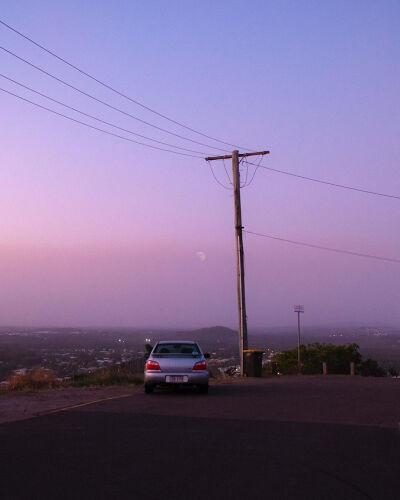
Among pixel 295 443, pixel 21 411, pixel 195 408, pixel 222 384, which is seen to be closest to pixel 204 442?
pixel 295 443

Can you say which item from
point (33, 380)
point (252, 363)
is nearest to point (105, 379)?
point (33, 380)

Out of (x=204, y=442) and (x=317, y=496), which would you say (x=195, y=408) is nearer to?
(x=204, y=442)

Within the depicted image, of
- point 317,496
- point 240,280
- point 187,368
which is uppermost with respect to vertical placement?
point 240,280

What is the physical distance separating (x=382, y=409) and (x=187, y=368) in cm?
504

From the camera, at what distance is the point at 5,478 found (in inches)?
305

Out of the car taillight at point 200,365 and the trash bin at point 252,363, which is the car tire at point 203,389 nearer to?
the car taillight at point 200,365

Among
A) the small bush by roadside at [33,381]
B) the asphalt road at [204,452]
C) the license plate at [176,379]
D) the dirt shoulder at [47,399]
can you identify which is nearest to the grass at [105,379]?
the small bush by roadside at [33,381]

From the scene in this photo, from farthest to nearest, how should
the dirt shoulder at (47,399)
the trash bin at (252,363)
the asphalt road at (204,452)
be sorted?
the trash bin at (252,363) < the dirt shoulder at (47,399) < the asphalt road at (204,452)

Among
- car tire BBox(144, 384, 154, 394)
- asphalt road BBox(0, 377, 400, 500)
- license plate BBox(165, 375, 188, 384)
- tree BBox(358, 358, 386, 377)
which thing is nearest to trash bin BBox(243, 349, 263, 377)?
car tire BBox(144, 384, 154, 394)

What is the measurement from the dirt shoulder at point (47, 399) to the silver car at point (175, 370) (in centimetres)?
96

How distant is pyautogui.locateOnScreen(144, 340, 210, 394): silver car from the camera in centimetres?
1738

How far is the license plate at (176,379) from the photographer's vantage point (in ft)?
56.9

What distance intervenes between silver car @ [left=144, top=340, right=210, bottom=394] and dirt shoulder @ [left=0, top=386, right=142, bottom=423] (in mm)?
963

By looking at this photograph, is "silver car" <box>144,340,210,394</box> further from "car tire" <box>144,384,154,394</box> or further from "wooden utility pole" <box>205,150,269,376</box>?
"wooden utility pole" <box>205,150,269,376</box>
